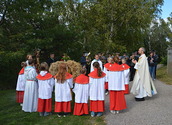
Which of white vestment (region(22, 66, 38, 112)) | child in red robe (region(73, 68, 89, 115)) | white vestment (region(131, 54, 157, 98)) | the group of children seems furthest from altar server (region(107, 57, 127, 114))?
white vestment (region(22, 66, 38, 112))

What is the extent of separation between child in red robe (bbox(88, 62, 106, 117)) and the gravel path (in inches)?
14.9

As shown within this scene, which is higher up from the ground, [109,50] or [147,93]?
[109,50]

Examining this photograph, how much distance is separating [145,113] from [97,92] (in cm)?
164

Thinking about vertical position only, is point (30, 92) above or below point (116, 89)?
below

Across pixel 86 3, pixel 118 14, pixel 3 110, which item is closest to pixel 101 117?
pixel 3 110

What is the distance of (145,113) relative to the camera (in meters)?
6.13

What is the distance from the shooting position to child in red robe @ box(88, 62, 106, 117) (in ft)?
19.8

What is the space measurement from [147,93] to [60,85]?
3596 mm

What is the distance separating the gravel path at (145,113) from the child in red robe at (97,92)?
379mm

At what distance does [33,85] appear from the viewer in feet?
22.2

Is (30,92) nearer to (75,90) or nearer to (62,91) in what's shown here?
(62,91)

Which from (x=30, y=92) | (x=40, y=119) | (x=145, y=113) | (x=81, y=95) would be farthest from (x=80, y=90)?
(x=145, y=113)

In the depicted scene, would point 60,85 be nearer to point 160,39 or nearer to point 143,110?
Answer: point 143,110

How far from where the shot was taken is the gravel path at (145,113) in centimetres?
544
